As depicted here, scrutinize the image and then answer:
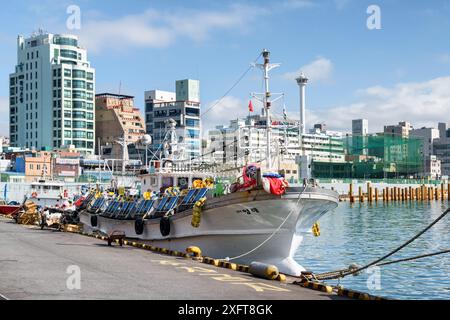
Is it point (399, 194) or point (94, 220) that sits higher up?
point (94, 220)

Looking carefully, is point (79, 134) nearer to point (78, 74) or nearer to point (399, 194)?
point (78, 74)

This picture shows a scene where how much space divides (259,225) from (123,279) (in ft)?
28.3

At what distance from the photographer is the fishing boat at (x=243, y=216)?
2330 cm

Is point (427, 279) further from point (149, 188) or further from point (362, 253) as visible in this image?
point (149, 188)

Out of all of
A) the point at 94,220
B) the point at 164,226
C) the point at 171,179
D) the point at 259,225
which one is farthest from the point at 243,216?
the point at 94,220

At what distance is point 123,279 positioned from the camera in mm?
16609

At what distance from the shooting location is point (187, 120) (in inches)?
7096

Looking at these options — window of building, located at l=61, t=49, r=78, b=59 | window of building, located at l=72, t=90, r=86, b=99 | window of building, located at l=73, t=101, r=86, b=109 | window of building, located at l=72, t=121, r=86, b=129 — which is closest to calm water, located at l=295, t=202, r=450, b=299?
window of building, located at l=72, t=121, r=86, b=129

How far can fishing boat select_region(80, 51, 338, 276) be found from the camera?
2330 centimetres

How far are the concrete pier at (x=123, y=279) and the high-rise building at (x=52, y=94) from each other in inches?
4925

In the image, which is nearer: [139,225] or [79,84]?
[139,225]

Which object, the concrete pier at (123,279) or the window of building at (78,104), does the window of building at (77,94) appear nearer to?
the window of building at (78,104)

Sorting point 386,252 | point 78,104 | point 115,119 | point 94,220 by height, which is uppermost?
point 78,104

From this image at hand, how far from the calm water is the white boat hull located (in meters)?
2.42
